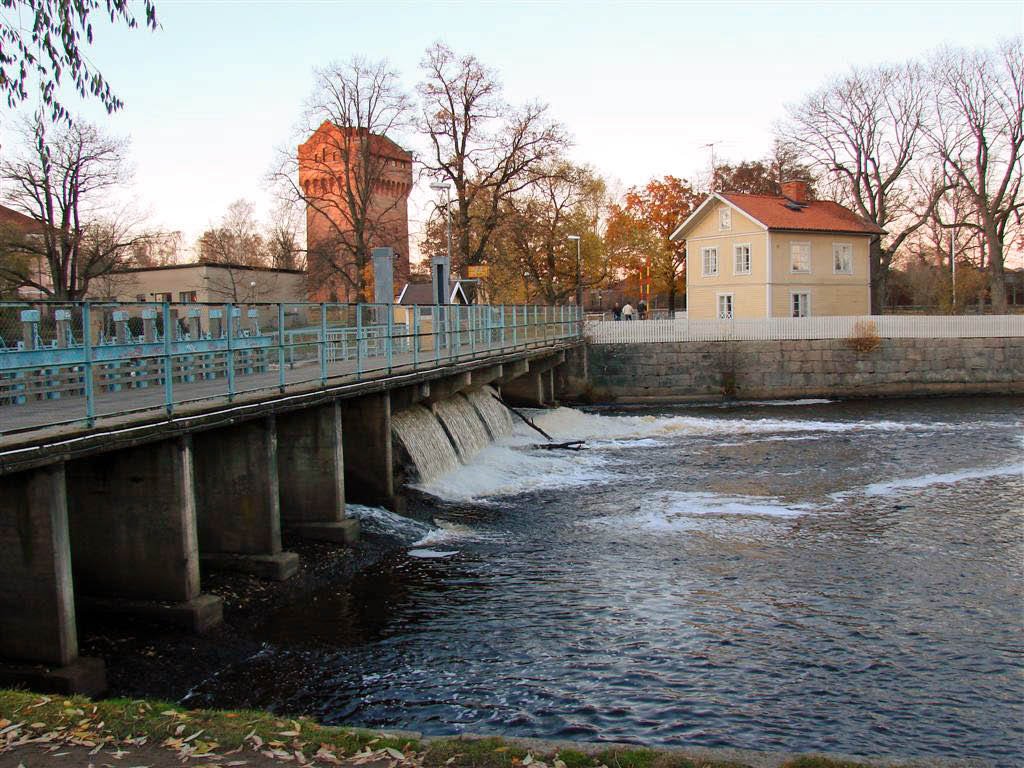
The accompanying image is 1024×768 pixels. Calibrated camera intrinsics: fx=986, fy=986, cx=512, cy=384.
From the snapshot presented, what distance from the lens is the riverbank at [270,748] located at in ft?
21.1

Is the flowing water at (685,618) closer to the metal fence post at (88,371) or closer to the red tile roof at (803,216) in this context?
the metal fence post at (88,371)

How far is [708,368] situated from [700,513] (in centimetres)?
2538

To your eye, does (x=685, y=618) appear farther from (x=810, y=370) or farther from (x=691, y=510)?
(x=810, y=370)

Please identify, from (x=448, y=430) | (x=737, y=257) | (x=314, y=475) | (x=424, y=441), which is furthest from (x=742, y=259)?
(x=314, y=475)

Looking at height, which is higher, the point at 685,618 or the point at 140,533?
the point at 140,533

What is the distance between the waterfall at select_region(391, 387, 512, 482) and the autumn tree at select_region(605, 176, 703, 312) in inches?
1628

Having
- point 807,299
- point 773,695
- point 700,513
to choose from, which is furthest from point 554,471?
point 807,299

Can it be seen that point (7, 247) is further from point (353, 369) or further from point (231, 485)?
point (231, 485)

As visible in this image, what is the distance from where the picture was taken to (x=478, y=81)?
46.8 m

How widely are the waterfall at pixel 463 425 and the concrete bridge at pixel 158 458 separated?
133 inches

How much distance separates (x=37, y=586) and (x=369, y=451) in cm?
875

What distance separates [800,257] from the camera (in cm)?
5188

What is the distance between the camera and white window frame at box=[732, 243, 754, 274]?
2052 inches

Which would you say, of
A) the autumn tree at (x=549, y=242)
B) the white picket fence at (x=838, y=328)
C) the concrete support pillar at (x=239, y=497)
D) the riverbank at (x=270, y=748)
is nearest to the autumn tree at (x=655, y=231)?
the autumn tree at (x=549, y=242)
